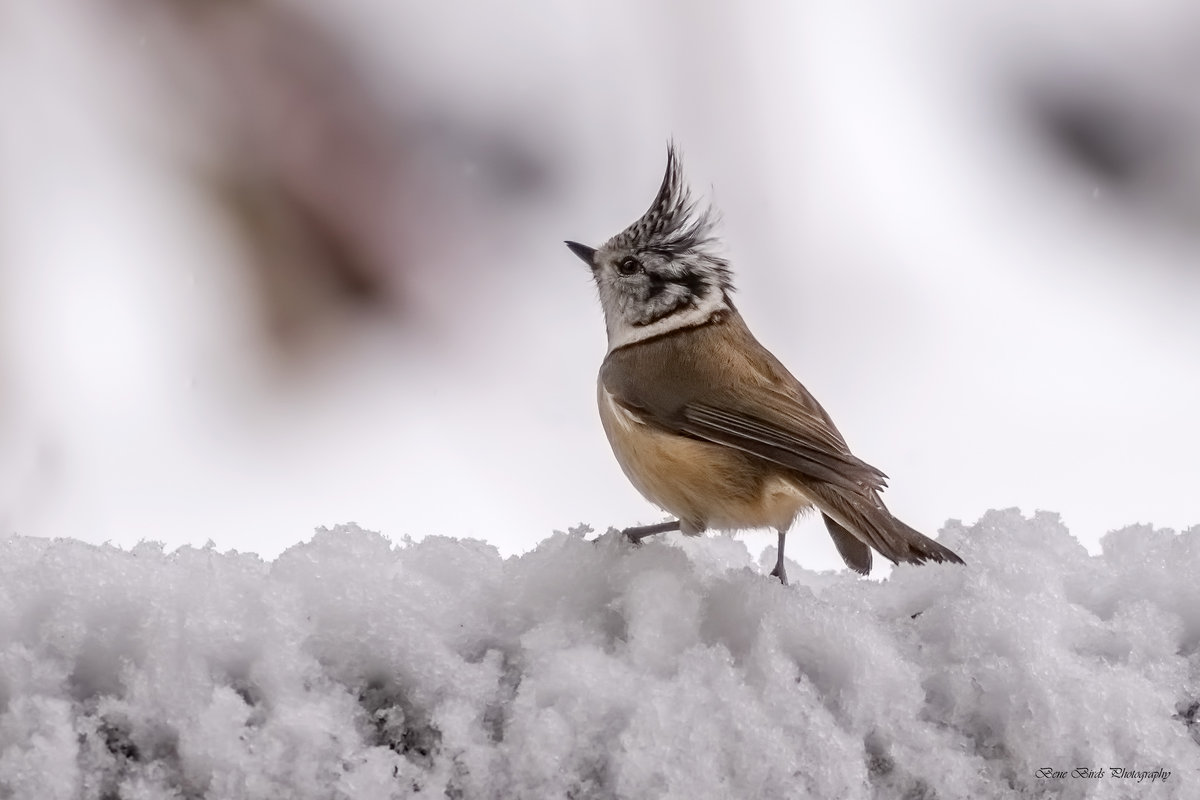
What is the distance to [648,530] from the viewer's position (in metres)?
2.08

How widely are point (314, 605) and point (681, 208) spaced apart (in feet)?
5.50

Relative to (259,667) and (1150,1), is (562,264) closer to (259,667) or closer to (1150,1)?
(1150,1)

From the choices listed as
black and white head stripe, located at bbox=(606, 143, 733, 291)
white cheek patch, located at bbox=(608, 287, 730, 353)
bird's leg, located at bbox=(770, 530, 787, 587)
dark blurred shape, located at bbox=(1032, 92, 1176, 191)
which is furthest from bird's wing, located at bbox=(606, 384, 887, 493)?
dark blurred shape, located at bbox=(1032, 92, 1176, 191)

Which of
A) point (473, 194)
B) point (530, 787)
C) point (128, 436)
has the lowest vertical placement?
point (530, 787)

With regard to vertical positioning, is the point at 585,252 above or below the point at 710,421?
above

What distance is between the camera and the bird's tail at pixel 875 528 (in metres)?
1.60

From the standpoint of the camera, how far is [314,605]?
1331 mm

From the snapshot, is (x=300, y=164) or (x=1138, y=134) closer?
(x=300, y=164)

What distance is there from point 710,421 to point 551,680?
0.94m

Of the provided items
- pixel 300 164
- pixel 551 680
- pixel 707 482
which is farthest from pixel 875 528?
pixel 300 164

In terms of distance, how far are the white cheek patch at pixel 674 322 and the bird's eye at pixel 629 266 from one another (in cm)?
12

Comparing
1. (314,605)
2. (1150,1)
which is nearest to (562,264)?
(1150,1)

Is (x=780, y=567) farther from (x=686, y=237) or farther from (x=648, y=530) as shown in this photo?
(x=686, y=237)

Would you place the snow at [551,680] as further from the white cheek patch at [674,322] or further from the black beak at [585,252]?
the black beak at [585,252]
